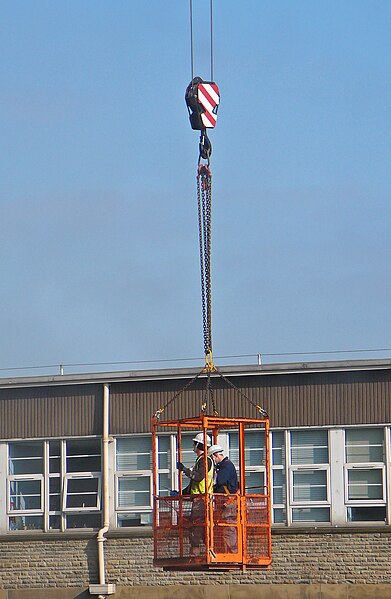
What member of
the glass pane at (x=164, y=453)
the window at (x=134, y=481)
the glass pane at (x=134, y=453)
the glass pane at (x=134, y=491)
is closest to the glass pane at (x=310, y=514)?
the glass pane at (x=164, y=453)

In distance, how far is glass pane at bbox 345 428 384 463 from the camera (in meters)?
28.1

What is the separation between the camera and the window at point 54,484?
29391mm

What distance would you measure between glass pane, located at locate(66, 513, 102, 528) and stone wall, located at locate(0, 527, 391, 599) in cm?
36

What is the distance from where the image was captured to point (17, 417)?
30.2 m

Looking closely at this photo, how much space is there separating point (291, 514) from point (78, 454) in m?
4.69

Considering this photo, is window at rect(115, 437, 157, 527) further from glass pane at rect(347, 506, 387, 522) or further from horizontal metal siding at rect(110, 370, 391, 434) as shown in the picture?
glass pane at rect(347, 506, 387, 522)

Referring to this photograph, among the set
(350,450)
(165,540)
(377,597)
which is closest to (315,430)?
(350,450)

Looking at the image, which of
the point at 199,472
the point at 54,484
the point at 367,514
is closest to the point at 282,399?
the point at 367,514

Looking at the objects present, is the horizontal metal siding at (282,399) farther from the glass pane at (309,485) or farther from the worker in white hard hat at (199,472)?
the worker in white hard hat at (199,472)

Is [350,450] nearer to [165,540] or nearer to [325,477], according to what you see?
[325,477]

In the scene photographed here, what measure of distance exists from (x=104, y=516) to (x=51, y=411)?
2.58m

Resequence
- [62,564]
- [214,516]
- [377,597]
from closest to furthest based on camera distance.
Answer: [214,516]
[377,597]
[62,564]

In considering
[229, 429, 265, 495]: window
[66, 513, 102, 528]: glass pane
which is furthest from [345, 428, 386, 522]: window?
[66, 513, 102, 528]: glass pane

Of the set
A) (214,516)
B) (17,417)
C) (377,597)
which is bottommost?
(377,597)
